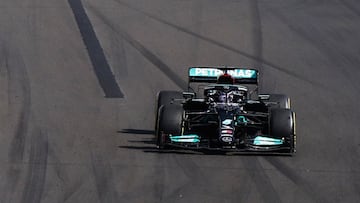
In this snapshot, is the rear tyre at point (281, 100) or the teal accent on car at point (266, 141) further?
the rear tyre at point (281, 100)

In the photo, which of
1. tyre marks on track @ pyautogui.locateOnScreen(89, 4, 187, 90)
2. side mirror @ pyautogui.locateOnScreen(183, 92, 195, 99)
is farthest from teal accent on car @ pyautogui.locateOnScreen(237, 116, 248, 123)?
tyre marks on track @ pyautogui.locateOnScreen(89, 4, 187, 90)

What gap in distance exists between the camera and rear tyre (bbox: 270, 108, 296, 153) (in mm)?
15703

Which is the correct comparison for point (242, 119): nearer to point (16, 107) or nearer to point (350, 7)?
point (16, 107)

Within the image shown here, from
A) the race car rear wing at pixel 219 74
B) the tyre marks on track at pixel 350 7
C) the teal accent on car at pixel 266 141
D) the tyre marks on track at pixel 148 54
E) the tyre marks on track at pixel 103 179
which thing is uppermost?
the tyre marks on track at pixel 350 7

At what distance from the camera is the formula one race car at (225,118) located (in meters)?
15.6

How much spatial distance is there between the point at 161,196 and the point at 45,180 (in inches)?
83.9

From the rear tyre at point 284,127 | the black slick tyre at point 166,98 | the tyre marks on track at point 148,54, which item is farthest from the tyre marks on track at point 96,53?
the rear tyre at point 284,127

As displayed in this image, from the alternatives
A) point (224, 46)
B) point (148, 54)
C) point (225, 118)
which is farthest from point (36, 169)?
point (224, 46)

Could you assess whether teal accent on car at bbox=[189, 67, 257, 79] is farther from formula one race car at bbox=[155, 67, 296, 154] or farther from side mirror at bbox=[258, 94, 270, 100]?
side mirror at bbox=[258, 94, 270, 100]

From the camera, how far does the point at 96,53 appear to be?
2167 centimetres

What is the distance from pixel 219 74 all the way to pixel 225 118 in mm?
1706

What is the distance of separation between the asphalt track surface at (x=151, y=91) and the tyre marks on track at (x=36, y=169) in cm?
3

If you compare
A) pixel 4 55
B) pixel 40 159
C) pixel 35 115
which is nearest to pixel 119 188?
pixel 40 159

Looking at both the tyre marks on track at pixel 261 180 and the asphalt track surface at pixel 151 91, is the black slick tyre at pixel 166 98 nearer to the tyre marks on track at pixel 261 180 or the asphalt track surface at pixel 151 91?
the asphalt track surface at pixel 151 91
